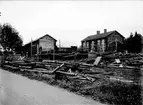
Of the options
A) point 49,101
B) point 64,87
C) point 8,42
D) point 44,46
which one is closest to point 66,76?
point 64,87

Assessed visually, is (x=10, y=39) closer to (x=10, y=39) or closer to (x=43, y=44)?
(x=10, y=39)

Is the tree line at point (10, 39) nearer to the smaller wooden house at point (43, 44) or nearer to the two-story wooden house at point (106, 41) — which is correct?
the smaller wooden house at point (43, 44)

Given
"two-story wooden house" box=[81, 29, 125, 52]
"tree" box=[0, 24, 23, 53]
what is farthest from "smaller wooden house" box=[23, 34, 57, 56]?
"tree" box=[0, 24, 23, 53]

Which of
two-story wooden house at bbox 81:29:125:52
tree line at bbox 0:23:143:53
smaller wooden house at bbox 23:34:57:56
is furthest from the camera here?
tree line at bbox 0:23:143:53

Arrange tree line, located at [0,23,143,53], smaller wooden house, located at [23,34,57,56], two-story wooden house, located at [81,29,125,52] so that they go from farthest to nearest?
1. tree line, located at [0,23,143,53]
2. smaller wooden house, located at [23,34,57,56]
3. two-story wooden house, located at [81,29,125,52]

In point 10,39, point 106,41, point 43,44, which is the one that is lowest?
point 43,44

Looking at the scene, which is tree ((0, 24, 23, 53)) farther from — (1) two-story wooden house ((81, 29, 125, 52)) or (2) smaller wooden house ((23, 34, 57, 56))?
(1) two-story wooden house ((81, 29, 125, 52))

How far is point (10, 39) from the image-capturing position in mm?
51625

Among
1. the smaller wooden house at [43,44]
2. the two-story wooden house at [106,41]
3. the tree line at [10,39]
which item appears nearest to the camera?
the two-story wooden house at [106,41]

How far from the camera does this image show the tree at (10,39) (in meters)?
51.4

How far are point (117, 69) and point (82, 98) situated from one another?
5.24 metres

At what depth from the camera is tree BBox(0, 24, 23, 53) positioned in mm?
51438

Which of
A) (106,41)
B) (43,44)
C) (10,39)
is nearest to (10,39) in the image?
(10,39)

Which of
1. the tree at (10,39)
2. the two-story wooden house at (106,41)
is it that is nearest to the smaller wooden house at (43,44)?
the two-story wooden house at (106,41)
